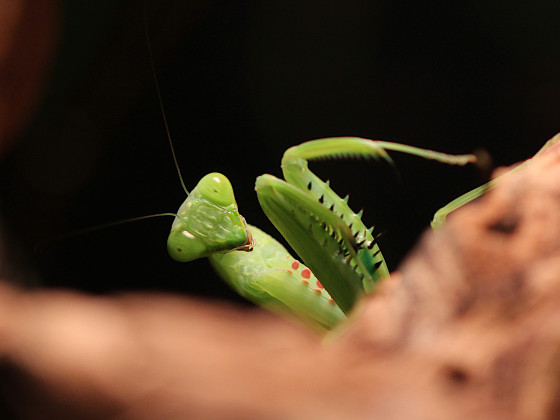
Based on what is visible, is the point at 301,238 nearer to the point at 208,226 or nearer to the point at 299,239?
the point at 299,239

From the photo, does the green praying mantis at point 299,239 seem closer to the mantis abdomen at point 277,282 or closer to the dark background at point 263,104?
the mantis abdomen at point 277,282

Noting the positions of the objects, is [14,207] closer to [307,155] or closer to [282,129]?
[282,129]

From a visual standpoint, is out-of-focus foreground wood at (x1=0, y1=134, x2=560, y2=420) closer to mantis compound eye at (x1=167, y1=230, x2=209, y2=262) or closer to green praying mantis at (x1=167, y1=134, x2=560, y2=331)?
green praying mantis at (x1=167, y1=134, x2=560, y2=331)

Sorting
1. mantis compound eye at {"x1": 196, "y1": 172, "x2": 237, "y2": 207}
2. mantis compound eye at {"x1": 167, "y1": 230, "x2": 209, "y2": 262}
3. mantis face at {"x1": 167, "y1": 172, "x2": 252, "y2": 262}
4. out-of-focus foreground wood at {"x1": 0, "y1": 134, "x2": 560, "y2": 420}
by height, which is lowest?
out-of-focus foreground wood at {"x1": 0, "y1": 134, "x2": 560, "y2": 420}

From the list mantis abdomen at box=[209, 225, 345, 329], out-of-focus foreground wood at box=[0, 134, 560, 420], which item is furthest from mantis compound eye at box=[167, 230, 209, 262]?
out-of-focus foreground wood at box=[0, 134, 560, 420]

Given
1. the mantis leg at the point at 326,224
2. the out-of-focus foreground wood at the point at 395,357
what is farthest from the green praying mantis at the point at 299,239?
the out-of-focus foreground wood at the point at 395,357
